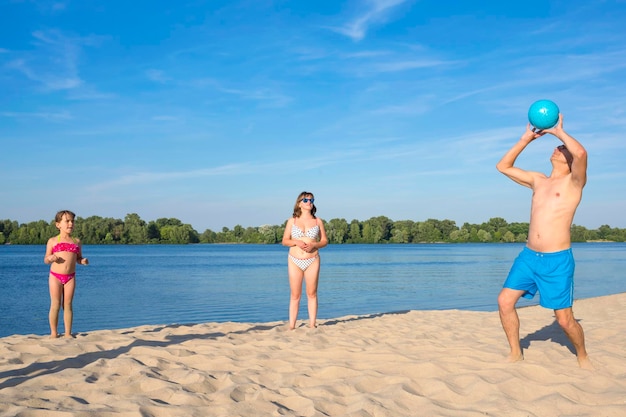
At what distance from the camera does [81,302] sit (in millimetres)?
19672

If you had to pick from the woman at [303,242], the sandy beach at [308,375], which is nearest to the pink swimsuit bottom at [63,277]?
the sandy beach at [308,375]

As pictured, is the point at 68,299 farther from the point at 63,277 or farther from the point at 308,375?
the point at 308,375

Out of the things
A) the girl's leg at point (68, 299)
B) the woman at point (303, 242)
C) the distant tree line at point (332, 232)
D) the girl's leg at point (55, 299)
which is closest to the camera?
the girl's leg at point (55, 299)

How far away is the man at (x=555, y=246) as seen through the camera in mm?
5641

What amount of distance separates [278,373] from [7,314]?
46.7 feet

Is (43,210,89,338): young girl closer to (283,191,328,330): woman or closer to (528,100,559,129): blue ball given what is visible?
(283,191,328,330): woman

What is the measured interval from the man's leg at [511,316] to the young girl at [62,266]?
551 cm

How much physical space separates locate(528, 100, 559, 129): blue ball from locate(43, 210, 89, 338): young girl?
6.02m

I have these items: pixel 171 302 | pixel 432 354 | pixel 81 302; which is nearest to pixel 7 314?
pixel 81 302

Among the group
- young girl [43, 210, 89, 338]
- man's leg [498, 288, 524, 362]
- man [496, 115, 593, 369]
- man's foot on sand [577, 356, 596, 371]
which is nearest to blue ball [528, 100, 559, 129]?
man [496, 115, 593, 369]

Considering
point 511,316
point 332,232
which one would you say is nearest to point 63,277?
point 511,316

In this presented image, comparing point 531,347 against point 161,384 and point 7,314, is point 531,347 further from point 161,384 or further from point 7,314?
point 7,314

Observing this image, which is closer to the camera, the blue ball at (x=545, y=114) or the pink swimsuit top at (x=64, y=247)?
the blue ball at (x=545, y=114)

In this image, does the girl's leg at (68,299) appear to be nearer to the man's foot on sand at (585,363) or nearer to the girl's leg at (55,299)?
the girl's leg at (55,299)
